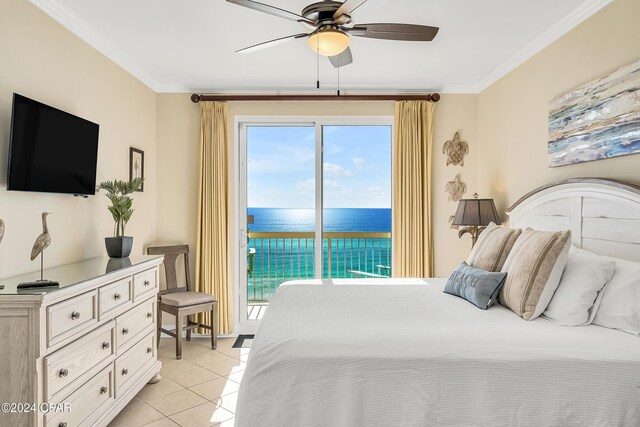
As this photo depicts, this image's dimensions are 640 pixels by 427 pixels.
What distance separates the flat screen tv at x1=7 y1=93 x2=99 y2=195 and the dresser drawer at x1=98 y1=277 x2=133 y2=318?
2.33 feet

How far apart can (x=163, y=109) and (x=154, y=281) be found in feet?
6.75

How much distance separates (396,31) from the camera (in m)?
2.24

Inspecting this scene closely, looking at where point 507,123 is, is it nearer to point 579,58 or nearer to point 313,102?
point 579,58

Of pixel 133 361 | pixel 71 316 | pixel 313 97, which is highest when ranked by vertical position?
pixel 313 97

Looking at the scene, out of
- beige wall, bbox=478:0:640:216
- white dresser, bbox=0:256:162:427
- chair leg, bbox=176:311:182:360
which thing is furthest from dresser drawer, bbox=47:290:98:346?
beige wall, bbox=478:0:640:216

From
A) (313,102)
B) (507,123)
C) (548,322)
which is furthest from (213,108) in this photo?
(548,322)

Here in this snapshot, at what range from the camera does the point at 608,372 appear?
56.6 inches

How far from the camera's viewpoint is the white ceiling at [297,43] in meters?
2.51

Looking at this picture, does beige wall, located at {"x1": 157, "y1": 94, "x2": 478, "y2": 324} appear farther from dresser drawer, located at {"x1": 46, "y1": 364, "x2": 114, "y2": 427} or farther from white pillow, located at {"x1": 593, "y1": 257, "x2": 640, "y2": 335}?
white pillow, located at {"x1": 593, "y1": 257, "x2": 640, "y2": 335}

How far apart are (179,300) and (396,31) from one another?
2.90 metres

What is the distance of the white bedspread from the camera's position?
1427 mm

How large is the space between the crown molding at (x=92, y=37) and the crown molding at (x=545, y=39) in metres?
3.42

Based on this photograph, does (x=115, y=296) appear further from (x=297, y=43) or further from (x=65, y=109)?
(x=297, y=43)

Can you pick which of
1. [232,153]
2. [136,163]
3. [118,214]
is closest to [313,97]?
[232,153]
